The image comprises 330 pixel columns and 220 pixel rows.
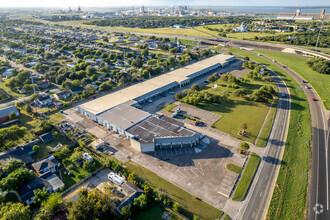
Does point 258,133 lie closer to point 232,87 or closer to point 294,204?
point 294,204

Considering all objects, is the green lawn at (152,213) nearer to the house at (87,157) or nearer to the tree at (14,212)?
the tree at (14,212)

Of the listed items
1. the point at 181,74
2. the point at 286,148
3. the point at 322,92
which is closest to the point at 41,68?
the point at 181,74

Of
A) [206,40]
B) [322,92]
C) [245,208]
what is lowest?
[245,208]

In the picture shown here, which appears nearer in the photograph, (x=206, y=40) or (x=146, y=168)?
(x=146, y=168)

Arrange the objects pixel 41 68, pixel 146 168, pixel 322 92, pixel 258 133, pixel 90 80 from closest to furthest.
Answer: pixel 146 168 → pixel 258 133 → pixel 322 92 → pixel 90 80 → pixel 41 68

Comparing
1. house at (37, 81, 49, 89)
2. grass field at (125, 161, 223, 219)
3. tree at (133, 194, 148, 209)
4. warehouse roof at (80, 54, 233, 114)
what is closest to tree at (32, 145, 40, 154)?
warehouse roof at (80, 54, 233, 114)

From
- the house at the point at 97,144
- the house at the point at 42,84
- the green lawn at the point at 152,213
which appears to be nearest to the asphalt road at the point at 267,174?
the green lawn at the point at 152,213

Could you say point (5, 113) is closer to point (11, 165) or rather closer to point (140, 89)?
point (11, 165)
